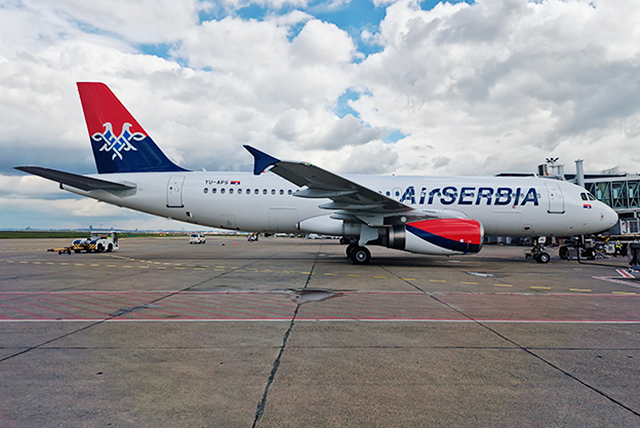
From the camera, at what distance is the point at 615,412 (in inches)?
107

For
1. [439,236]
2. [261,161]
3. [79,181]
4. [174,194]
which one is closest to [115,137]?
[79,181]

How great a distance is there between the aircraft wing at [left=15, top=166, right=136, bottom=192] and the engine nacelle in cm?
1207

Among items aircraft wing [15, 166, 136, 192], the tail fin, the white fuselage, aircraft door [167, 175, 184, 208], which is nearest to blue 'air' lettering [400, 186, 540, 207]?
the white fuselage

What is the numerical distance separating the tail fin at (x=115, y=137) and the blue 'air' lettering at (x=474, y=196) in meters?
11.7

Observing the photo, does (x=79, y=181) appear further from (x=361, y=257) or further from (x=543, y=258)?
(x=543, y=258)

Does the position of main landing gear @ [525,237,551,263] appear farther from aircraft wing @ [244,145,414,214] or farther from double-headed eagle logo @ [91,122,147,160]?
double-headed eagle logo @ [91,122,147,160]

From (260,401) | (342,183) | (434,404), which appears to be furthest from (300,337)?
(342,183)

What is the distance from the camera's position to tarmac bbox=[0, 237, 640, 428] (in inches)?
106

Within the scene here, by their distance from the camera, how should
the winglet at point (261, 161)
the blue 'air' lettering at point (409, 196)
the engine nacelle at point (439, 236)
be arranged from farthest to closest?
the blue 'air' lettering at point (409, 196)
the engine nacelle at point (439, 236)
the winglet at point (261, 161)

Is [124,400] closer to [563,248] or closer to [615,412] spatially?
[615,412]

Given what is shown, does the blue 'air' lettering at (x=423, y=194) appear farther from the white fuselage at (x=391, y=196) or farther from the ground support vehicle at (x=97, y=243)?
the ground support vehicle at (x=97, y=243)

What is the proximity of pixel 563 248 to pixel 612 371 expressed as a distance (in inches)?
737

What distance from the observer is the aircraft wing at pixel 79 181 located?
14.2 m

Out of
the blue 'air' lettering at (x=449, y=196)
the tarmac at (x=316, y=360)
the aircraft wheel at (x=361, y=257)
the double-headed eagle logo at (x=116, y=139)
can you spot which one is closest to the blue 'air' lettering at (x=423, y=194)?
the blue 'air' lettering at (x=449, y=196)
